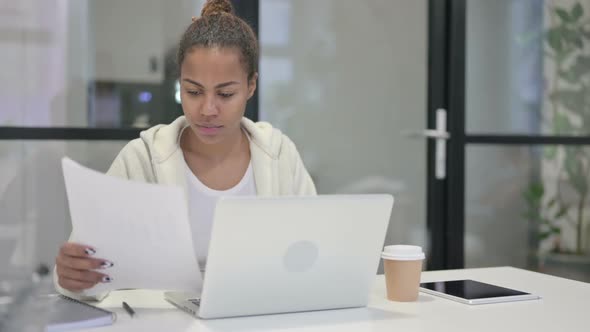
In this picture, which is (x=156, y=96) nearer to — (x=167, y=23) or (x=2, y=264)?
(x=167, y=23)

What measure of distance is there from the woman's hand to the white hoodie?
0.44 meters

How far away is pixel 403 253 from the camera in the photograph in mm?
1367

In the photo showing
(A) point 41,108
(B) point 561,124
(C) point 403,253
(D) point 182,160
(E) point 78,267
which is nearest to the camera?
(E) point 78,267

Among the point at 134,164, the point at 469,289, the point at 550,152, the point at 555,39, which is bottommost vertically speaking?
the point at 469,289

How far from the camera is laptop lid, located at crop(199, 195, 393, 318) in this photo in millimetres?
1095

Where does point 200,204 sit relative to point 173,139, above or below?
below

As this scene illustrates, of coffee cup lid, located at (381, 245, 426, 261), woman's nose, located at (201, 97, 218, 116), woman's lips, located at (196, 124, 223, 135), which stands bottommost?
coffee cup lid, located at (381, 245, 426, 261)

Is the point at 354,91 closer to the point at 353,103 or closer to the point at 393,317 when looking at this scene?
the point at 353,103

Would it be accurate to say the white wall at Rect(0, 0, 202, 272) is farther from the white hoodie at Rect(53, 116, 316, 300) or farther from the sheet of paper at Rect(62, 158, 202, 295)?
the sheet of paper at Rect(62, 158, 202, 295)

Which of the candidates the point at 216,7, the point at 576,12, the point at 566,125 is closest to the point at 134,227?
the point at 216,7

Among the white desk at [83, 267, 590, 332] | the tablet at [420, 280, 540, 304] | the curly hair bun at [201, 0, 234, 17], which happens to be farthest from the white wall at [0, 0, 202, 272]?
the tablet at [420, 280, 540, 304]

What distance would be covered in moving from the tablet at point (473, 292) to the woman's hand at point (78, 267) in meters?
0.61

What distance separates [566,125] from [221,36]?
2642mm

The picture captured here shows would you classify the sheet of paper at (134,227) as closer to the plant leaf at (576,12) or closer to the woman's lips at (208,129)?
the woman's lips at (208,129)
